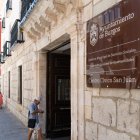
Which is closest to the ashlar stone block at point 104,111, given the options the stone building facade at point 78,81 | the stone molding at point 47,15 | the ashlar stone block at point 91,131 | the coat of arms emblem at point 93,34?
the stone building facade at point 78,81

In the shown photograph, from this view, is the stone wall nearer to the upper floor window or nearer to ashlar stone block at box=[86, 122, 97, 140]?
ashlar stone block at box=[86, 122, 97, 140]

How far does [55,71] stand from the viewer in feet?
29.0

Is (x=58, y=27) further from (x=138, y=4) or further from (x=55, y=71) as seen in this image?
(x=138, y=4)

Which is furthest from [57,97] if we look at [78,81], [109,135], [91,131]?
[109,135]

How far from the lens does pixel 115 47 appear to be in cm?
399

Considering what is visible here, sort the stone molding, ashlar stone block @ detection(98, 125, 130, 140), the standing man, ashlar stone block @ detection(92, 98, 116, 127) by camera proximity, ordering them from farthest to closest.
→ the standing man → the stone molding → ashlar stone block @ detection(92, 98, 116, 127) → ashlar stone block @ detection(98, 125, 130, 140)

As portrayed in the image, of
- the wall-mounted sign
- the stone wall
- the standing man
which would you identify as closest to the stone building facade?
the stone wall

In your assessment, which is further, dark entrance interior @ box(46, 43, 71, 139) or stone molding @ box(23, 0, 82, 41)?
dark entrance interior @ box(46, 43, 71, 139)

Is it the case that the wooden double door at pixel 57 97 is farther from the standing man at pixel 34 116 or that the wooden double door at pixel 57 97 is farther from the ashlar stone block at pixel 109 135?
the ashlar stone block at pixel 109 135

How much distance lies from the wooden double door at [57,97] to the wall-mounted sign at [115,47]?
158 inches

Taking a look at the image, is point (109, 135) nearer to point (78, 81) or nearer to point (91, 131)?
point (91, 131)

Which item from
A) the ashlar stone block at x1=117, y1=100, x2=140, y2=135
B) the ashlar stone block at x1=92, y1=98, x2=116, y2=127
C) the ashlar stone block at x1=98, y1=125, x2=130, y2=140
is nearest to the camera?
the ashlar stone block at x1=117, y1=100, x2=140, y2=135

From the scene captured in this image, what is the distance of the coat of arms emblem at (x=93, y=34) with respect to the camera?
4.55 m

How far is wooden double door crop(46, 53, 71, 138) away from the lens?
8766mm
